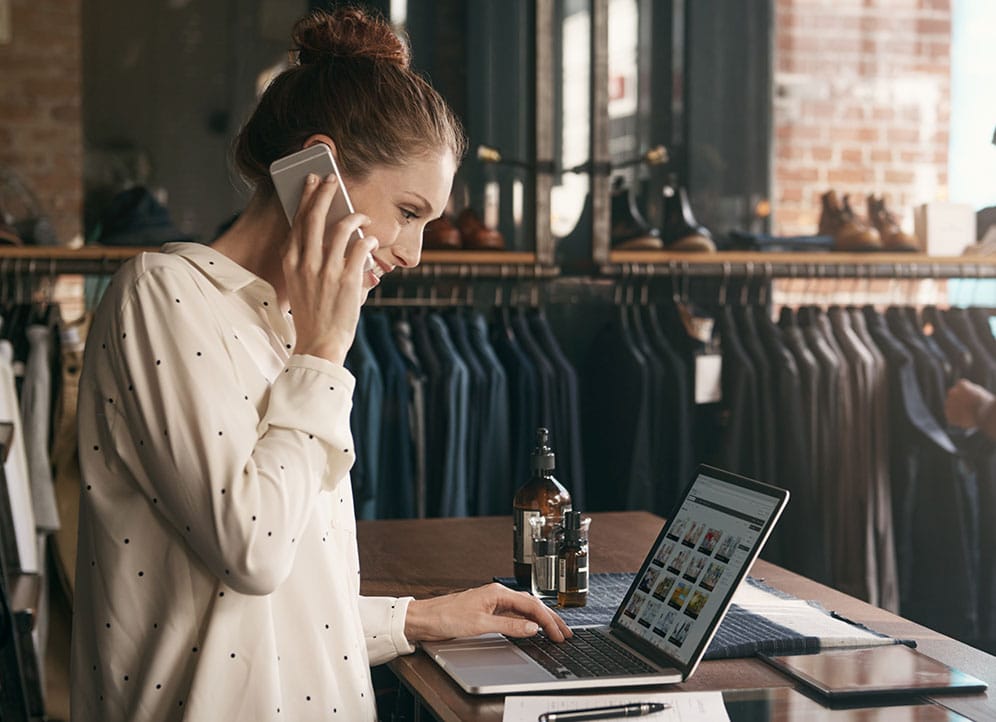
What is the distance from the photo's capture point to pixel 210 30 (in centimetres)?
453

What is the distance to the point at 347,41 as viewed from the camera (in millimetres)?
1549

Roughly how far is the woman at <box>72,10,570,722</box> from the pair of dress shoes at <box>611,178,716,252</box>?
2.62m

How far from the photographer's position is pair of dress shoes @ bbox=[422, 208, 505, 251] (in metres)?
3.98

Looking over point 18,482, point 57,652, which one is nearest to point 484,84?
point 18,482

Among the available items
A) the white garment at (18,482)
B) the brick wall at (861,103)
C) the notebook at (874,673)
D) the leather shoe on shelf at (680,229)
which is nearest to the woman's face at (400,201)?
the notebook at (874,673)

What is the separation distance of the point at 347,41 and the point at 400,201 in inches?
9.2

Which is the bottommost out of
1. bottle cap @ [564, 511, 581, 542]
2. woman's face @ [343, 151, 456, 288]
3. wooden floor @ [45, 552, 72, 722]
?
wooden floor @ [45, 552, 72, 722]

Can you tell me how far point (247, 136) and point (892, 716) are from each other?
3.58 ft

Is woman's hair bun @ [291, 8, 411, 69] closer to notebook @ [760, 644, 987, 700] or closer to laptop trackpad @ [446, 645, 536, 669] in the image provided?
laptop trackpad @ [446, 645, 536, 669]

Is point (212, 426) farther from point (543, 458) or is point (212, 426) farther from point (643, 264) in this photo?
point (643, 264)

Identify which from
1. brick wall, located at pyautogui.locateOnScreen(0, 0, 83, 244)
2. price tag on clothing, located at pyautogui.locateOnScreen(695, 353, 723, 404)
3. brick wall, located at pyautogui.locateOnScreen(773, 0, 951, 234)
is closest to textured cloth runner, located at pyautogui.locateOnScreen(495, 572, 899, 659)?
price tag on clothing, located at pyautogui.locateOnScreen(695, 353, 723, 404)

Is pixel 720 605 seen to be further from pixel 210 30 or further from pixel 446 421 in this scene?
pixel 210 30

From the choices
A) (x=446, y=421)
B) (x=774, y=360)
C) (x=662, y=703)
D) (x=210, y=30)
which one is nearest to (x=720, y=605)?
(x=662, y=703)

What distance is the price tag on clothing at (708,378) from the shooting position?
12.7 ft
